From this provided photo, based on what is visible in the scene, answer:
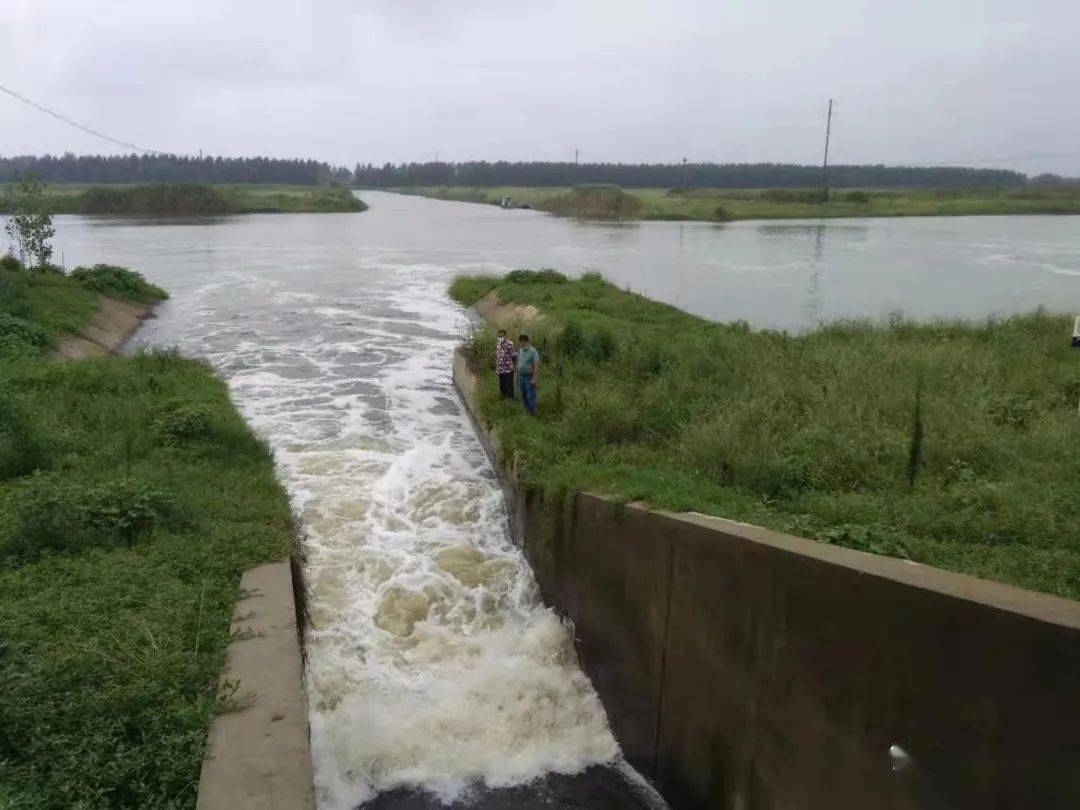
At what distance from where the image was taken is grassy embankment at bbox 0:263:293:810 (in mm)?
5594

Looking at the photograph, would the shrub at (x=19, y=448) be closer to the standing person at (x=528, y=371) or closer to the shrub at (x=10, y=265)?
the standing person at (x=528, y=371)

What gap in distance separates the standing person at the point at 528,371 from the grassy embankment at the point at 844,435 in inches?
10.4

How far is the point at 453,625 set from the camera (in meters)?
10.4

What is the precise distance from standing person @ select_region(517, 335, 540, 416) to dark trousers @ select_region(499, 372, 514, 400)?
29.3 inches

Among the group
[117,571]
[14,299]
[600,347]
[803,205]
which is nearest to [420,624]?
[117,571]

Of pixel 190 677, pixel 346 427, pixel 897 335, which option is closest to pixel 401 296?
pixel 346 427

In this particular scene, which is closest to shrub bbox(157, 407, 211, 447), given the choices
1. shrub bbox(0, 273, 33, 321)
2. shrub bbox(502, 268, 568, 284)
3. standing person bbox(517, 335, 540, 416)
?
standing person bbox(517, 335, 540, 416)

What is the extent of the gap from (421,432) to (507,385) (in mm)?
2899

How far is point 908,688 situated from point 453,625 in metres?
6.00

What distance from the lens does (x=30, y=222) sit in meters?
31.8

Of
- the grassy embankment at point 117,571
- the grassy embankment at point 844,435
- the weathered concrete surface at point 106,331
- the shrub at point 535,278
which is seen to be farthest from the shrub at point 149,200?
the grassy embankment at point 844,435

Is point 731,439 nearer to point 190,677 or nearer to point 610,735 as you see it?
point 610,735

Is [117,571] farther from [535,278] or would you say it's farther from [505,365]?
[535,278]

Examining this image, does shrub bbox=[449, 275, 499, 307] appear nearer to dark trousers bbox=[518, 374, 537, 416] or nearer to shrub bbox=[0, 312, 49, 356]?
shrub bbox=[0, 312, 49, 356]
